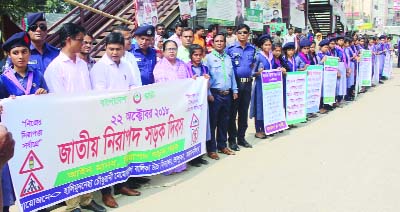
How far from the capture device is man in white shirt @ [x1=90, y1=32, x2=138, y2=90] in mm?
4352

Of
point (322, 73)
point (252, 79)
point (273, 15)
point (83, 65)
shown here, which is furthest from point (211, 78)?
point (273, 15)

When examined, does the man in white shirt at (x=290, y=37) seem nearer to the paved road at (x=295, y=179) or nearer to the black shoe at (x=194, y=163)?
the paved road at (x=295, y=179)

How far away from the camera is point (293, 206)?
419cm

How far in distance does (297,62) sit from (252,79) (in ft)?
6.93

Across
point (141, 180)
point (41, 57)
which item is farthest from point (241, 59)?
point (41, 57)

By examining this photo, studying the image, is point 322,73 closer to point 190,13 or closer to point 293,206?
point 190,13

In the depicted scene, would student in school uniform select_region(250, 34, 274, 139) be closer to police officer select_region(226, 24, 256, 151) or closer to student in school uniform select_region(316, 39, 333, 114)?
police officer select_region(226, 24, 256, 151)

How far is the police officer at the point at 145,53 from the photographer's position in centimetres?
516

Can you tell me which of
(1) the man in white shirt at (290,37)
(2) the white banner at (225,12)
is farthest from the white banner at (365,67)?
(2) the white banner at (225,12)

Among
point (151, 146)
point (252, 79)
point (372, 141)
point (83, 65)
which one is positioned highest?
point (83, 65)

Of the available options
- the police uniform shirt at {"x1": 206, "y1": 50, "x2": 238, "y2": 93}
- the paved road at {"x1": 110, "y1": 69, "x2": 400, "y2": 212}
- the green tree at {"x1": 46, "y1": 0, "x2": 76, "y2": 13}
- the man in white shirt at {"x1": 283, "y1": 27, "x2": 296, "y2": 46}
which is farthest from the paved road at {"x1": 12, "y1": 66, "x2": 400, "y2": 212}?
the green tree at {"x1": 46, "y1": 0, "x2": 76, "y2": 13}

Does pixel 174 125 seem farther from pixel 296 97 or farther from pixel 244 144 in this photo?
pixel 296 97

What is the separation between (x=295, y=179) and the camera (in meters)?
5.01

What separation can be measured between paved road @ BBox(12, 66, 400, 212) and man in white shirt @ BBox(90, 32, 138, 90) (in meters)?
1.22
